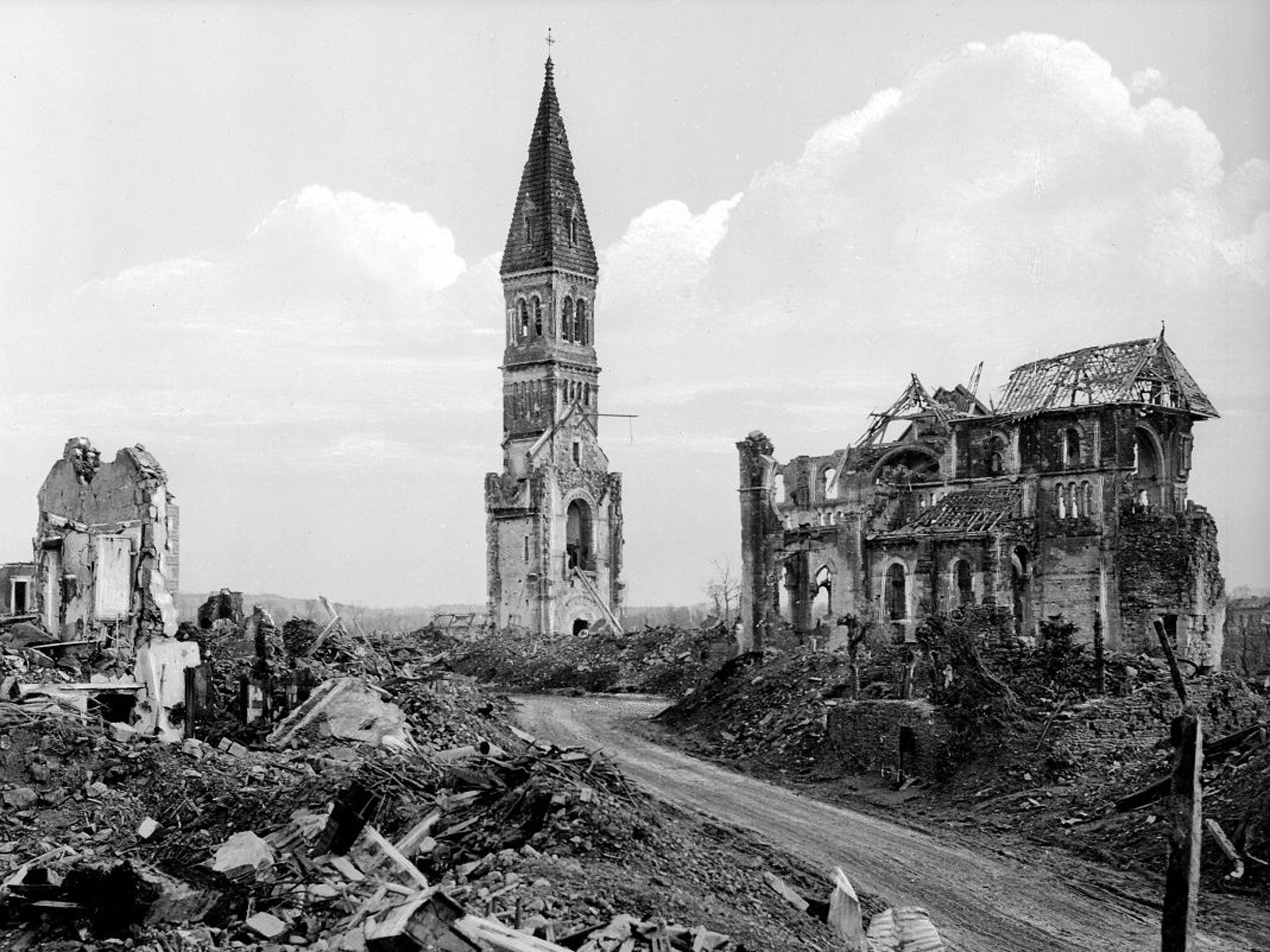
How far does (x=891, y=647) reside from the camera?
26.4m

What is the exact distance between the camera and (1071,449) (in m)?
34.7

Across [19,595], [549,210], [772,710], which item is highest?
[549,210]

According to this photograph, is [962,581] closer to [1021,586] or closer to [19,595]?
[1021,586]

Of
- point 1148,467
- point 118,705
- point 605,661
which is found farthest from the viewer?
point 605,661

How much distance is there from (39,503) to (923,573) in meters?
22.7

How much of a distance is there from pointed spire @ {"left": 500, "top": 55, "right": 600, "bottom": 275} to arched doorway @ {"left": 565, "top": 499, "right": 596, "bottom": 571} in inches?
440

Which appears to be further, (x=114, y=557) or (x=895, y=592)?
(x=895, y=592)

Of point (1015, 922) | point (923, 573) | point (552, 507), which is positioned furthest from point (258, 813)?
point (552, 507)

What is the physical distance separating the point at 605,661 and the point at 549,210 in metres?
25.3

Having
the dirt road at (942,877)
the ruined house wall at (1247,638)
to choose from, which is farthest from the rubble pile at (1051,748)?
the ruined house wall at (1247,638)

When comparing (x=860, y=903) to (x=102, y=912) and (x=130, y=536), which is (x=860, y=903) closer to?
(x=102, y=912)

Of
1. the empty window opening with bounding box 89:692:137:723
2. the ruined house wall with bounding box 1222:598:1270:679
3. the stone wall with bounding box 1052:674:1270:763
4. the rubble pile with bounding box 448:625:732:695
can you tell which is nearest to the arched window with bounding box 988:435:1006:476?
the ruined house wall with bounding box 1222:598:1270:679

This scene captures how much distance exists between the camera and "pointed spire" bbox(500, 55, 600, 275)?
5806 centimetres

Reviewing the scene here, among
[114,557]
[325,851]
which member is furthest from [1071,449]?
[325,851]
